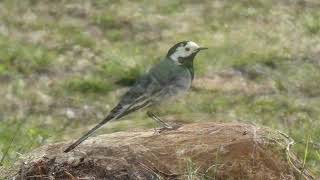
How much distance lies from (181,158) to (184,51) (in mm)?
1035

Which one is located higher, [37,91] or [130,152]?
[130,152]

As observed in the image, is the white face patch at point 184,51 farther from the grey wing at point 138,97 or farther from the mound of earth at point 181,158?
the mound of earth at point 181,158

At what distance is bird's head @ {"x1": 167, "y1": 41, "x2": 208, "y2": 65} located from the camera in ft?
26.0

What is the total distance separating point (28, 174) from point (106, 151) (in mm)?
631

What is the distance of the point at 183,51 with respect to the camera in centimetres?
795

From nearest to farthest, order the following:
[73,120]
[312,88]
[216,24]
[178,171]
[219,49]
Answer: [178,171]
[73,120]
[312,88]
[219,49]
[216,24]

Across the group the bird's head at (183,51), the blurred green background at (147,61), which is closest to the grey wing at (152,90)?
the bird's head at (183,51)

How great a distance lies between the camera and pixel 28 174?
7.48m

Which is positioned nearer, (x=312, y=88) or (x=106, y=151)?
(x=106, y=151)

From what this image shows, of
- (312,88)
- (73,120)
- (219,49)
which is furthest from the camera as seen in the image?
(219,49)

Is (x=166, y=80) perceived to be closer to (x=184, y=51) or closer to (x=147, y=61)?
(x=184, y=51)

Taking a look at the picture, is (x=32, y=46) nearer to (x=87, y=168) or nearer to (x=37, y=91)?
(x=37, y=91)

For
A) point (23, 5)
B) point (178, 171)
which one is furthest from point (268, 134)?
point (23, 5)

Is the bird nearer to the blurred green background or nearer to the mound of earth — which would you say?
the mound of earth
